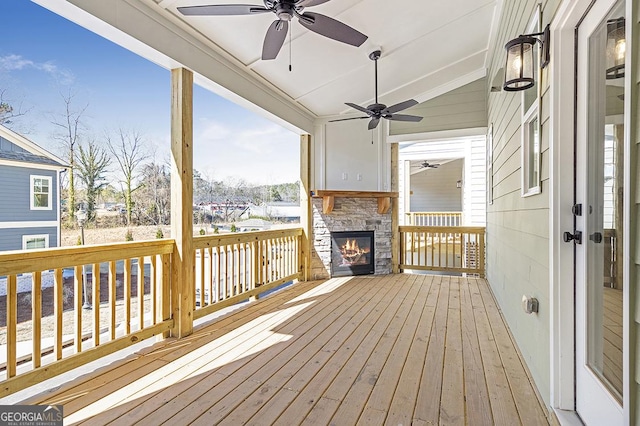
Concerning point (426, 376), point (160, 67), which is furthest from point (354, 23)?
point (426, 376)

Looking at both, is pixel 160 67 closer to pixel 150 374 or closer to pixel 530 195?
pixel 150 374

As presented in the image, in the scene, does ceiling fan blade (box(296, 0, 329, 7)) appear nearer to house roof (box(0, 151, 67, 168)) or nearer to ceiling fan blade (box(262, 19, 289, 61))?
ceiling fan blade (box(262, 19, 289, 61))

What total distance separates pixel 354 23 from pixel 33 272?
11.6 ft

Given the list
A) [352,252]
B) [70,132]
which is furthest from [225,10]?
[352,252]

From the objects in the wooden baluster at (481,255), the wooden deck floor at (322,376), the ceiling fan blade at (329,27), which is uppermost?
the ceiling fan blade at (329,27)

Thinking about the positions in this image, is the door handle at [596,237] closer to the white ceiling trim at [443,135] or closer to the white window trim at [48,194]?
the white window trim at [48,194]

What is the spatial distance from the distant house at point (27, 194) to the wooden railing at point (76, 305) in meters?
0.14

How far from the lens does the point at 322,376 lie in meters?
2.30

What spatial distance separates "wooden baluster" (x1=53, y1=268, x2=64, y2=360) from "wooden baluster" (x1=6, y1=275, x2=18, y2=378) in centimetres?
20

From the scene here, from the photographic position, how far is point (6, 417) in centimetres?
185

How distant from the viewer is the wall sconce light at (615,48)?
1.24 metres

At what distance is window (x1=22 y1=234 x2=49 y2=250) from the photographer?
2117 mm

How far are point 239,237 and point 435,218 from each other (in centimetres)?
673

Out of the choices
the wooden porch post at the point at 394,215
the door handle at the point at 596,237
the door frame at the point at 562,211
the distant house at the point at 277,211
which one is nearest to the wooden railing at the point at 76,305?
the distant house at the point at 277,211
